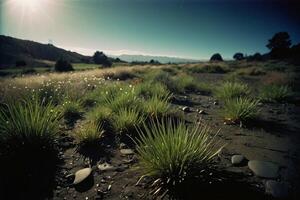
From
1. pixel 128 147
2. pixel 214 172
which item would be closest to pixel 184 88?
pixel 128 147

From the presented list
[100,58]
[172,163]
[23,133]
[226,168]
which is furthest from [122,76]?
[100,58]

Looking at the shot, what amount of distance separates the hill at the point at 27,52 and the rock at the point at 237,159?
66.5 m

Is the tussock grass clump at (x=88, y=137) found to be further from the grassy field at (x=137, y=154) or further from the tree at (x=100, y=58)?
the tree at (x=100, y=58)

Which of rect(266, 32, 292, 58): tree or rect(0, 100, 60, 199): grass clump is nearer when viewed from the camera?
rect(0, 100, 60, 199): grass clump

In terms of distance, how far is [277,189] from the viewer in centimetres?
302

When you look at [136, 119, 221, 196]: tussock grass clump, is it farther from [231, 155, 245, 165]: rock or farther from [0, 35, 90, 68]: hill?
[0, 35, 90, 68]: hill

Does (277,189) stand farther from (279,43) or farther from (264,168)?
(279,43)

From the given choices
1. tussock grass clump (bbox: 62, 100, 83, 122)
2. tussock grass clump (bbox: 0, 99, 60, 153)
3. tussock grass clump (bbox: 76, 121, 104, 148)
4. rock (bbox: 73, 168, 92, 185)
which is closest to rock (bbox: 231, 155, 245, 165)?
rock (bbox: 73, 168, 92, 185)

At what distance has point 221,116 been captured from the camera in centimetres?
661

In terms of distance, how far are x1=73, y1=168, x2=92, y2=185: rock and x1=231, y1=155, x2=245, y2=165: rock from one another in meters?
2.40

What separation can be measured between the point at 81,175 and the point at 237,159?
2608 millimetres

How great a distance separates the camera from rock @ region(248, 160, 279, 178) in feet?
11.2

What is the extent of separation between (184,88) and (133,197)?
9.37 metres

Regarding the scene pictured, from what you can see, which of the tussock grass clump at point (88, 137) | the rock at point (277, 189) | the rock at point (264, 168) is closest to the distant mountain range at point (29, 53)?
the tussock grass clump at point (88, 137)
